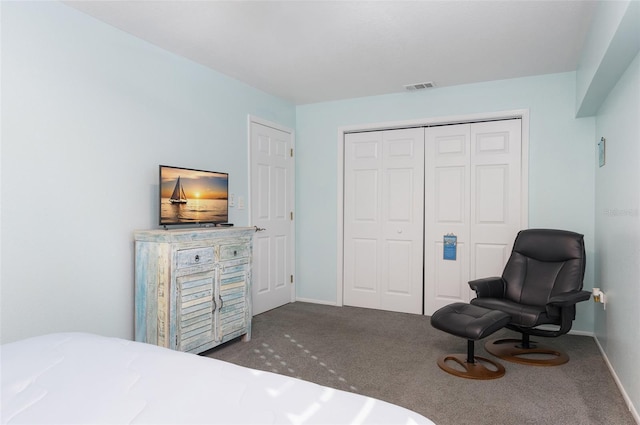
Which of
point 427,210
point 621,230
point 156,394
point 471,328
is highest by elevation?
point 427,210

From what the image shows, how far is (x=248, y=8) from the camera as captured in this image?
2.65m

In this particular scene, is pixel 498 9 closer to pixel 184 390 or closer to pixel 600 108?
pixel 600 108

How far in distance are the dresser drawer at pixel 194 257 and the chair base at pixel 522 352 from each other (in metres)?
2.42

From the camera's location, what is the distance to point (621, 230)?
266cm

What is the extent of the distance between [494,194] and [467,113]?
0.91 metres

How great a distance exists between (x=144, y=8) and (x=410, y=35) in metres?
1.90

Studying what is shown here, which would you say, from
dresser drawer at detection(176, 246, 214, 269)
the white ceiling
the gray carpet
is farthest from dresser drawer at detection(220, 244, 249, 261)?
the white ceiling

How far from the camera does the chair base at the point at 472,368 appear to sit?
2.82m

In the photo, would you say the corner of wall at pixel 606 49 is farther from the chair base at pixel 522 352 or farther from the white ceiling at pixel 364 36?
the chair base at pixel 522 352

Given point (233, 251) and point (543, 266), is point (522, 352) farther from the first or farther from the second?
point (233, 251)

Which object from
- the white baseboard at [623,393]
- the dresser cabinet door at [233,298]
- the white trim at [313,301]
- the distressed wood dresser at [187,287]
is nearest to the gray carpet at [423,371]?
the white baseboard at [623,393]

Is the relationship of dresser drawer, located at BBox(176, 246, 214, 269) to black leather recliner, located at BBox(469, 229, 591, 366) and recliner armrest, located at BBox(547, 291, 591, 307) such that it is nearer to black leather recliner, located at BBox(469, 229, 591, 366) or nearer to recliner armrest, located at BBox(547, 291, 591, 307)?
black leather recliner, located at BBox(469, 229, 591, 366)

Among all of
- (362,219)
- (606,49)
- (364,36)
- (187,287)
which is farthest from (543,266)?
(187,287)

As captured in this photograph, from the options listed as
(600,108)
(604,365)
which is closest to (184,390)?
(604,365)
